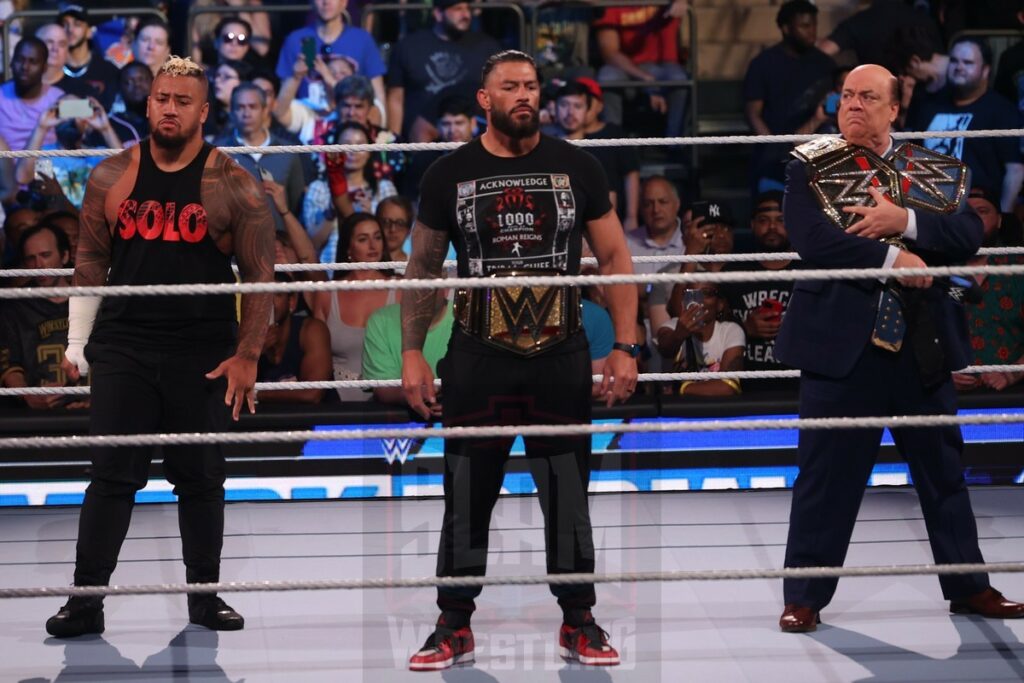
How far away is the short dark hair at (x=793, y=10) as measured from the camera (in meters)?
6.61

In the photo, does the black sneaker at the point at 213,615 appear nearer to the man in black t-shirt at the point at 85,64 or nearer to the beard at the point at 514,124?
the beard at the point at 514,124

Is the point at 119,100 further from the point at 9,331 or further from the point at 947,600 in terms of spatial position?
the point at 947,600

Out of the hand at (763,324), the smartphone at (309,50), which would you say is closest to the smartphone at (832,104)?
the hand at (763,324)

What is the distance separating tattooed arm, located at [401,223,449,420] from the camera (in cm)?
304

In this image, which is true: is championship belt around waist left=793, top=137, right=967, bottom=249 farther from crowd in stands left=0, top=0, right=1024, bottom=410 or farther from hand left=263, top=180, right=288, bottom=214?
hand left=263, top=180, right=288, bottom=214

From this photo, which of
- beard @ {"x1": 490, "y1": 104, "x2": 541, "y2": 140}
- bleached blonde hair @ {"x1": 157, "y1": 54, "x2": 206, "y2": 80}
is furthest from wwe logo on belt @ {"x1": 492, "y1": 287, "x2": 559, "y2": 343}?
bleached blonde hair @ {"x1": 157, "y1": 54, "x2": 206, "y2": 80}

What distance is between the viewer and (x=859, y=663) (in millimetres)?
2959

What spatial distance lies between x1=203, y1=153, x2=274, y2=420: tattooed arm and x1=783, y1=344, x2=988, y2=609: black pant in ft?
4.09

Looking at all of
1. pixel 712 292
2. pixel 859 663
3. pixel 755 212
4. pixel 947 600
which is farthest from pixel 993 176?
pixel 859 663

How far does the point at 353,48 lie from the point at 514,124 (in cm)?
357

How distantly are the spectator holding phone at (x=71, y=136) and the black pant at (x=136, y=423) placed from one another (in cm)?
314

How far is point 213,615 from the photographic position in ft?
10.5

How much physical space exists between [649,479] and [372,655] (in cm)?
172

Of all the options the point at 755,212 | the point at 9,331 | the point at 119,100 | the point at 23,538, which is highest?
the point at 119,100
